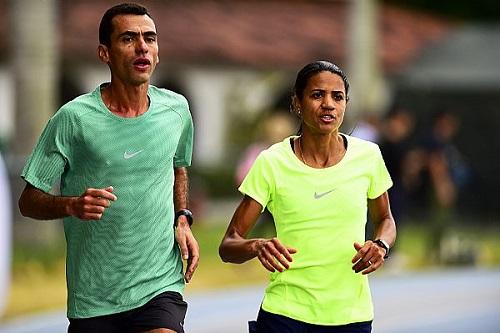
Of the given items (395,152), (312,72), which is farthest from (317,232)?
(395,152)

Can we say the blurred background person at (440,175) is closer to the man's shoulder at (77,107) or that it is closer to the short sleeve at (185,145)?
the short sleeve at (185,145)

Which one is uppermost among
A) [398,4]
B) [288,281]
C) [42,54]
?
[398,4]

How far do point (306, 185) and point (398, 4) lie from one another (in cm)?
3685

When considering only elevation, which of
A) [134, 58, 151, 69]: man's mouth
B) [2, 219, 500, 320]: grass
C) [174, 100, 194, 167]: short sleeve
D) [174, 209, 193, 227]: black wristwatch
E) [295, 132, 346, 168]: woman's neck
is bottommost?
[174, 209, 193, 227]: black wristwatch

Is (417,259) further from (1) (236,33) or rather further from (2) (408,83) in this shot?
(1) (236,33)

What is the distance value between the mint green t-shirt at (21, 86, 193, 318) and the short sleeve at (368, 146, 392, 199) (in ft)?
2.82

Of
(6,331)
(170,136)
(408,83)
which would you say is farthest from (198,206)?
(170,136)

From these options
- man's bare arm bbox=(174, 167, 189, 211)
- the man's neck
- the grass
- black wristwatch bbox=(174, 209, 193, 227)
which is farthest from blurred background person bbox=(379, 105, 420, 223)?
the man's neck

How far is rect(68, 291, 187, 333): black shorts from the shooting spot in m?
6.59

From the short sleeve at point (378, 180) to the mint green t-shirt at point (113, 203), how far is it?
86cm

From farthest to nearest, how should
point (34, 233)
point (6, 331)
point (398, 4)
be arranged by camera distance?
point (398, 4) < point (34, 233) < point (6, 331)

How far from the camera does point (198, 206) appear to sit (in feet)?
90.3

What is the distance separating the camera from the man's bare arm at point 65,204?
20.3 ft

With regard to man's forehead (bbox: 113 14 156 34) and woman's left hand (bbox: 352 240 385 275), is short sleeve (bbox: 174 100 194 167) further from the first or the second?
woman's left hand (bbox: 352 240 385 275)
